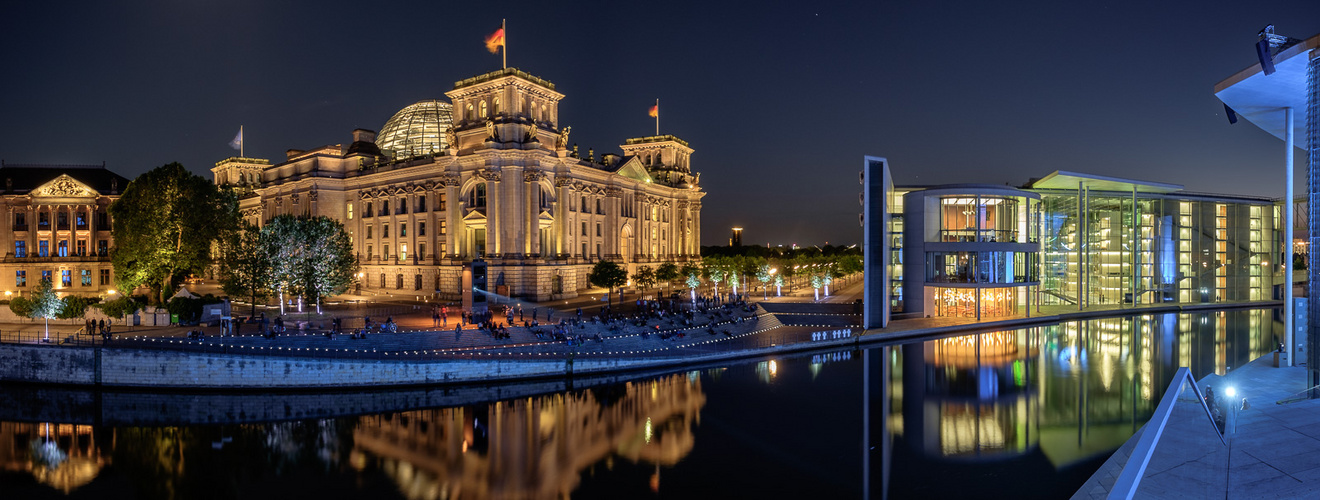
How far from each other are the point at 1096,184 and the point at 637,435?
60602 mm

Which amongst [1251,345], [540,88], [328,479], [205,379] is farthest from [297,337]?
[1251,345]

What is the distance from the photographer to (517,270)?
69.2 metres

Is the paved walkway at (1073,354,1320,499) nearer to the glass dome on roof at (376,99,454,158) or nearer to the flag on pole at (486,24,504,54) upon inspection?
the flag on pole at (486,24,504,54)

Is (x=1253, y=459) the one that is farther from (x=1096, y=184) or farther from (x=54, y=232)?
(x=54, y=232)

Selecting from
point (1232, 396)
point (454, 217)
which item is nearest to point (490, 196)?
point (454, 217)

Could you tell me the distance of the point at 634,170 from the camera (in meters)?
91.3

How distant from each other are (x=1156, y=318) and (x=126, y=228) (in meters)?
91.3

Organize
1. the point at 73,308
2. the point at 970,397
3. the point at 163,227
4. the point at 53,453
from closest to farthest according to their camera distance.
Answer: the point at 53,453 < the point at 970,397 < the point at 73,308 < the point at 163,227

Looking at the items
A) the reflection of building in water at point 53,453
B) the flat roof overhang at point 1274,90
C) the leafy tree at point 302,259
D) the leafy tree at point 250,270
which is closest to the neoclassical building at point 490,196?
the leafy tree at point 302,259

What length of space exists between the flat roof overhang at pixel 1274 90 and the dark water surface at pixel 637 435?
12706 mm

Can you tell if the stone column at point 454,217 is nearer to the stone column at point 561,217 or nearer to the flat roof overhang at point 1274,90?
the stone column at point 561,217

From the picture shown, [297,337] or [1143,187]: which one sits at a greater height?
[1143,187]

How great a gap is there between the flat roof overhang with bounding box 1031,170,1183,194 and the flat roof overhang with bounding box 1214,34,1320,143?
1397 inches

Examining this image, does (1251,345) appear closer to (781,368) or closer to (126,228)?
(781,368)
